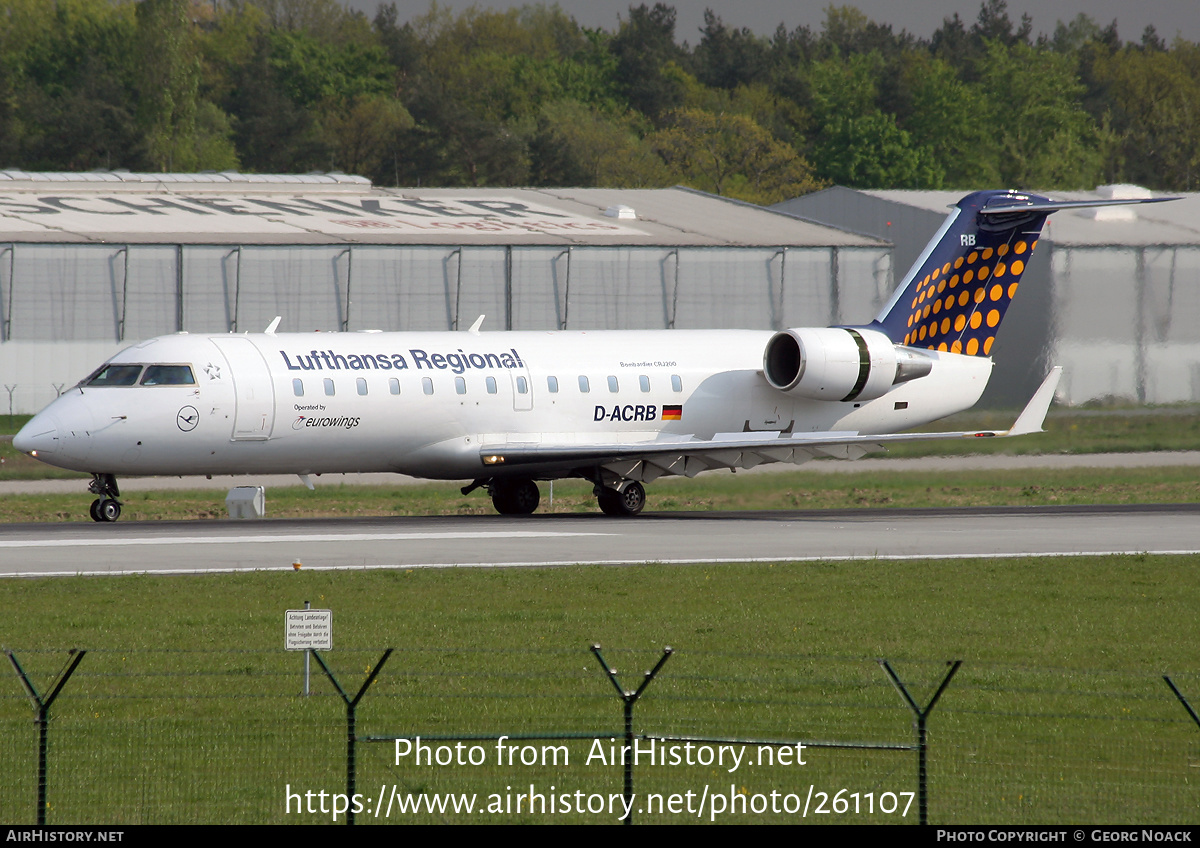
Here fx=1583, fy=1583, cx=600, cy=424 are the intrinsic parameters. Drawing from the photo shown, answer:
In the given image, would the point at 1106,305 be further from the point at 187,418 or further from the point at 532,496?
the point at 187,418

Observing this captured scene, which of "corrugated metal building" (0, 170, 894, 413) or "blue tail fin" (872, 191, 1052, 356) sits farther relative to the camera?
"corrugated metal building" (0, 170, 894, 413)

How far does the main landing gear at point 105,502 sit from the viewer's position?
29.9 m

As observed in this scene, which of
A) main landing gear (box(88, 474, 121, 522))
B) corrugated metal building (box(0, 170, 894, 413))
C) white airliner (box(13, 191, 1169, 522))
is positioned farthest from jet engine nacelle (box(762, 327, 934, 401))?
corrugated metal building (box(0, 170, 894, 413))

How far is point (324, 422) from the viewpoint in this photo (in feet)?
98.5

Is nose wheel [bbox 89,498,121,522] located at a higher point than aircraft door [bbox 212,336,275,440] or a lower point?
lower

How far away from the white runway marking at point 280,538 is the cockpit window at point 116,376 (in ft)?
9.95

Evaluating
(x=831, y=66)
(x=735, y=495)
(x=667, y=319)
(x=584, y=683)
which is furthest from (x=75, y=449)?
(x=831, y=66)

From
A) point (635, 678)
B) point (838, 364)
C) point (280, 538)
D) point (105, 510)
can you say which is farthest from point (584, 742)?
Result: point (838, 364)

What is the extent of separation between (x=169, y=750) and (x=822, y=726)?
5434mm

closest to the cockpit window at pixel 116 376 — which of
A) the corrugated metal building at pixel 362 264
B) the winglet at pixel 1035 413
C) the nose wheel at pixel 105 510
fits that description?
the nose wheel at pixel 105 510

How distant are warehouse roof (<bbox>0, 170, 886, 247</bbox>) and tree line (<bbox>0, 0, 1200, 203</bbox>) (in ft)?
108

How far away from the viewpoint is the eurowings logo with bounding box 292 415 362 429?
97.8 ft

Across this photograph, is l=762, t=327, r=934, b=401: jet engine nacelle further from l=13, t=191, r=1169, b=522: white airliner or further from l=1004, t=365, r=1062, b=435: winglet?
l=1004, t=365, r=1062, b=435: winglet
